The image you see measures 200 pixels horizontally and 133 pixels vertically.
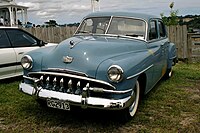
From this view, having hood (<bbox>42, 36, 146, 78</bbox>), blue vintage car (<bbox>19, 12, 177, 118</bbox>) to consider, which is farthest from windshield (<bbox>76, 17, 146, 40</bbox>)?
hood (<bbox>42, 36, 146, 78</bbox>)

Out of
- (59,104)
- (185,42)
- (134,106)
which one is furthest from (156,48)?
(185,42)

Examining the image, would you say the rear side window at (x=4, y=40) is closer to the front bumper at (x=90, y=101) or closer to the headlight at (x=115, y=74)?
the front bumper at (x=90, y=101)

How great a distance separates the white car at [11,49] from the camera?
21.4 feet

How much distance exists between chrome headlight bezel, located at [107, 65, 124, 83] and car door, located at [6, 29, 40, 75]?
13.1ft

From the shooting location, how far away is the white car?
6.54 meters

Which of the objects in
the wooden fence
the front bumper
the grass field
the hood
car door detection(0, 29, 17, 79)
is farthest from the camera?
the wooden fence

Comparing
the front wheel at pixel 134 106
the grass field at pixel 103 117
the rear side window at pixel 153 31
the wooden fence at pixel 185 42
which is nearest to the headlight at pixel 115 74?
the front wheel at pixel 134 106

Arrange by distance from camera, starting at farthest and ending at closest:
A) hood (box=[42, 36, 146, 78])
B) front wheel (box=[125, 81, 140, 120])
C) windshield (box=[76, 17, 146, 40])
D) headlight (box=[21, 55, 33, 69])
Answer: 1. windshield (box=[76, 17, 146, 40])
2. headlight (box=[21, 55, 33, 69])
3. front wheel (box=[125, 81, 140, 120])
4. hood (box=[42, 36, 146, 78])

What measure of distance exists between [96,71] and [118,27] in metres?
1.68

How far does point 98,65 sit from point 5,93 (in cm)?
309

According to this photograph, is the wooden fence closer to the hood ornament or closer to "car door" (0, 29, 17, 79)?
"car door" (0, 29, 17, 79)

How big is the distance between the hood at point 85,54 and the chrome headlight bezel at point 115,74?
230 millimetres

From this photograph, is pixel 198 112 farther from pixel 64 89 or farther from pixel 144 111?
pixel 64 89

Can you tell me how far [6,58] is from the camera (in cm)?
654
